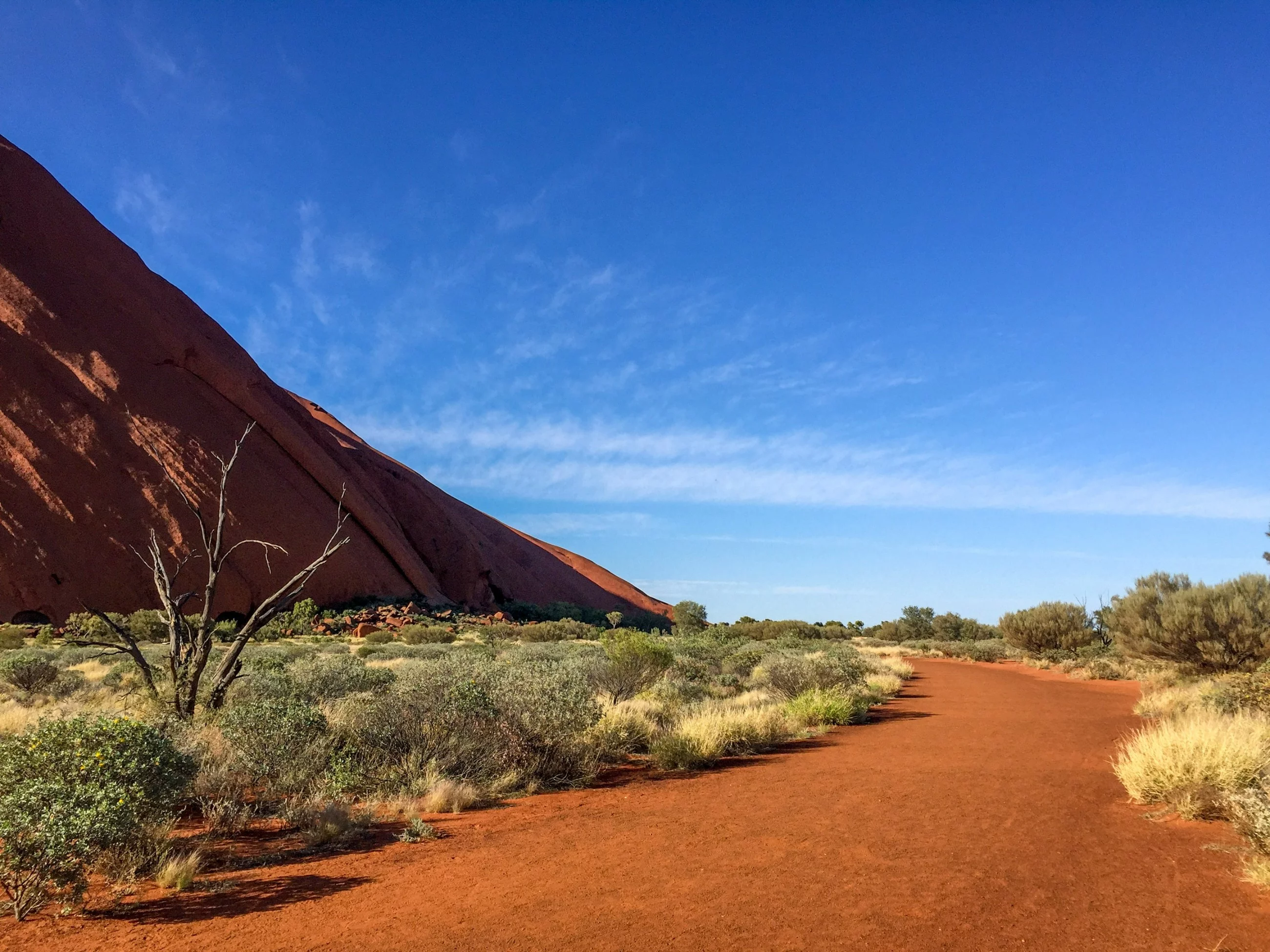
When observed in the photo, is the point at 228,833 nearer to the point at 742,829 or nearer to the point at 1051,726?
the point at 742,829

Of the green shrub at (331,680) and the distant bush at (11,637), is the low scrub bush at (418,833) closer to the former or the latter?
the green shrub at (331,680)

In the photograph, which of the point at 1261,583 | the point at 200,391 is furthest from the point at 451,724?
the point at 200,391

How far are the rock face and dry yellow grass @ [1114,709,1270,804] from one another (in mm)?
31645

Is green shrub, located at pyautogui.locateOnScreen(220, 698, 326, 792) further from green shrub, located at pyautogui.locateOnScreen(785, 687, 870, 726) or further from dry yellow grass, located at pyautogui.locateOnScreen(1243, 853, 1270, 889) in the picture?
green shrub, located at pyautogui.locateOnScreen(785, 687, 870, 726)

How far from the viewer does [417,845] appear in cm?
582

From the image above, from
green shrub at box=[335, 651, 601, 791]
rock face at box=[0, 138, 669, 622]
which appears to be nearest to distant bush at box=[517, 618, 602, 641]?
rock face at box=[0, 138, 669, 622]

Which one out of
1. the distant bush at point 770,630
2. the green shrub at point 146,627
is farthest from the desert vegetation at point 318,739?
the distant bush at point 770,630

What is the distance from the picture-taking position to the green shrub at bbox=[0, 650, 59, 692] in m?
13.4

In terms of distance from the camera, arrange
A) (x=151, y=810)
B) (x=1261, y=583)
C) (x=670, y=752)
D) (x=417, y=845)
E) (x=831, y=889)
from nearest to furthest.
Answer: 1. (x=831, y=889)
2. (x=151, y=810)
3. (x=417, y=845)
4. (x=670, y=752)
5. (x=1261, y=583)

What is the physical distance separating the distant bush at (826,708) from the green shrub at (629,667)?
8.88 feet

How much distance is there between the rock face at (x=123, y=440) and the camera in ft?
96.8

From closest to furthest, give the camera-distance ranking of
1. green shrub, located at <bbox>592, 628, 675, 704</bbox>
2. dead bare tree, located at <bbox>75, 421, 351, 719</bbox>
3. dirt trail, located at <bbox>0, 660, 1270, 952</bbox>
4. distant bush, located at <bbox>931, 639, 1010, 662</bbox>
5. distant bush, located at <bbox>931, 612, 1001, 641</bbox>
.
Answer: dirt trail, located at <bbox>0, 660, 1270, 952</bbox>, dead bare tree, located at <bbox>75, 421, 351, 719</bbox>, green shrub, located at <bbox>592, 628, 675, 704</bbox>, distant bush, located at <bbox>931, 639, 1010, 662</bbox>, distant bush, located at <bbox>931, 612, 1001, 641</bbox>

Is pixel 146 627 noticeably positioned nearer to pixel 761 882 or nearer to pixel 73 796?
pixel 73 796

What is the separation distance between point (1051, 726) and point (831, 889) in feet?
32.3
